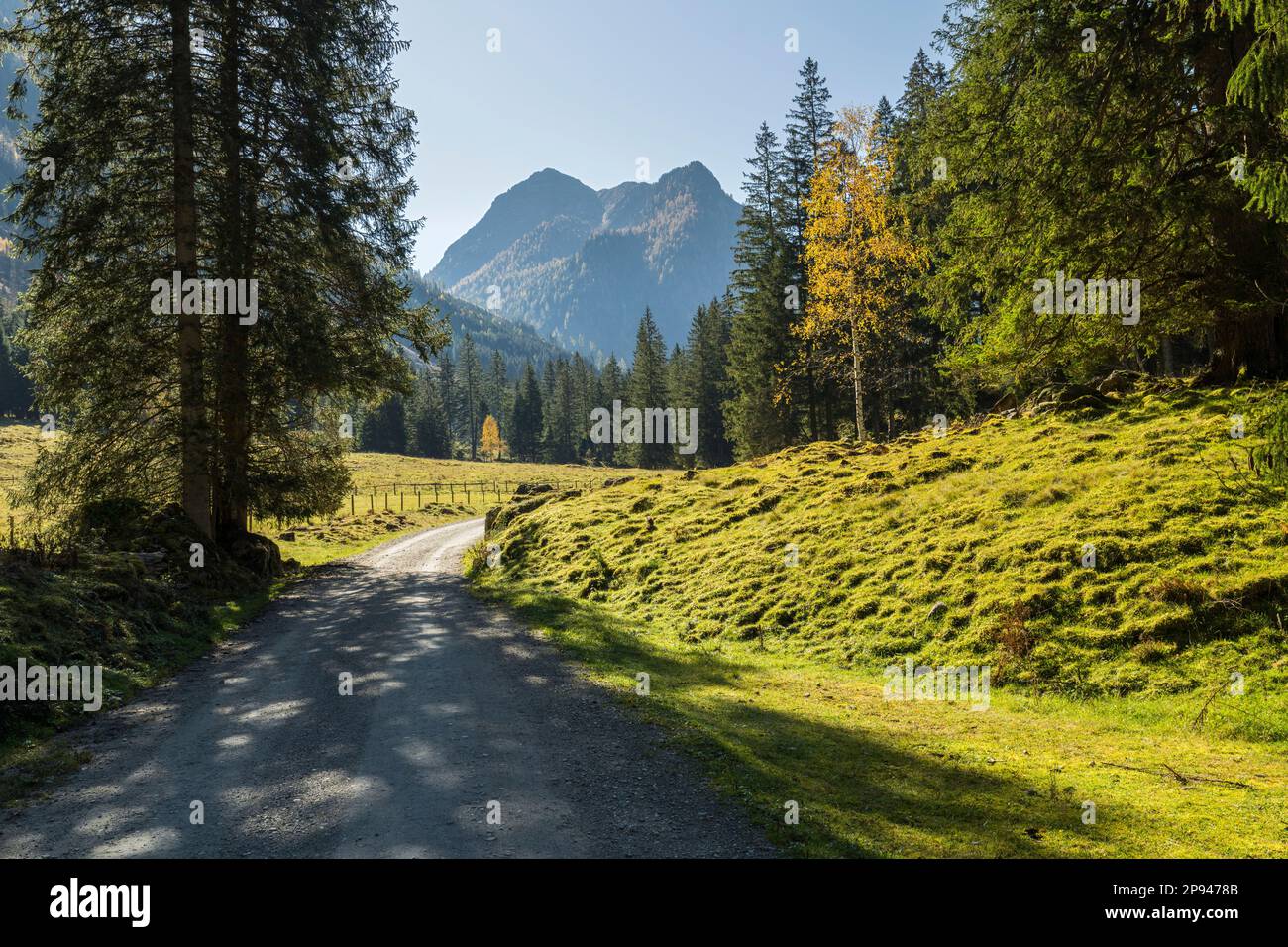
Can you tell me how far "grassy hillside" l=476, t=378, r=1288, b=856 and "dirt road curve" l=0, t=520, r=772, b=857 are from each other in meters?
1.00

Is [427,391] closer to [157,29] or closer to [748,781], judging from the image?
[157,29]

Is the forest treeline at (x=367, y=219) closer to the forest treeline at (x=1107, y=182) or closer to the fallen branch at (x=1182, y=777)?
the forest treeline at (x=1107, y=182)

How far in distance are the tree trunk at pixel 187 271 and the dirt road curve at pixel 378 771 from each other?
26.0 feet

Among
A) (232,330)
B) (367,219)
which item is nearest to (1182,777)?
(232,330)

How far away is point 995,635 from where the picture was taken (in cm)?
1069

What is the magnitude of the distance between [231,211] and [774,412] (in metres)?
36.2

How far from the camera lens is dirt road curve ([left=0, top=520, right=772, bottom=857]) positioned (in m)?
5.32

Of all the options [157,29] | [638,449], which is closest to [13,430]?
[638,449]

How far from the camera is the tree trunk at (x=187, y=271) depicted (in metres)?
17.4

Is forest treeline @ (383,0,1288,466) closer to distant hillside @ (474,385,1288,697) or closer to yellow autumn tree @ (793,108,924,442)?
distant hillside @ (474,385,1288,697)

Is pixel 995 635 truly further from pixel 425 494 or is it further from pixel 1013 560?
pixel 425 494

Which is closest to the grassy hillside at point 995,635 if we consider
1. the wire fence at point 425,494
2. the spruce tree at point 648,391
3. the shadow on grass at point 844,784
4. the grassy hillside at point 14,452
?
the shadow on grass at point 844,784

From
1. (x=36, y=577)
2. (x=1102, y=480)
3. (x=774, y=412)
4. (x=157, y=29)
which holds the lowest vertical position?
(x=36, y=577)
